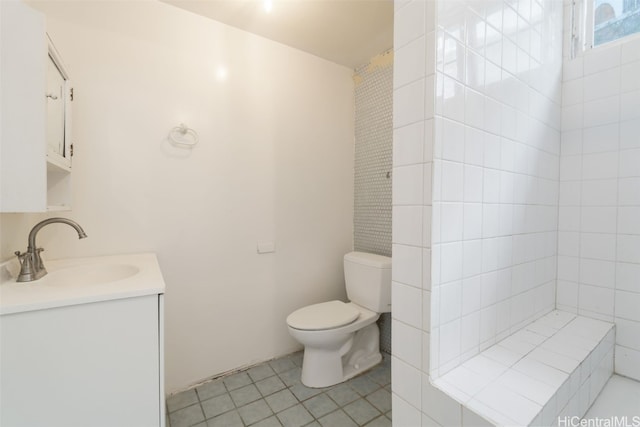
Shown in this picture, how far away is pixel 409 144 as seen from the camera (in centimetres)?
88

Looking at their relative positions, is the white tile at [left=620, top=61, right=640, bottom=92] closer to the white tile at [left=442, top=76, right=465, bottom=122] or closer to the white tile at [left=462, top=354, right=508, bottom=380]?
the white tile at [left=442, top=76, right=465, bottom=122]

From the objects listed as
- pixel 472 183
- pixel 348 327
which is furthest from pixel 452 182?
pixel 348 327

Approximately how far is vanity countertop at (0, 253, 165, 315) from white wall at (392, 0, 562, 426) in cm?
89

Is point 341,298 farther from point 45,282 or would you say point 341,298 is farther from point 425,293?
point 45,282

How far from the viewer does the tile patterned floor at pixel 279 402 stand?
4.77ft

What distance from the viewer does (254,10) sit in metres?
1.68

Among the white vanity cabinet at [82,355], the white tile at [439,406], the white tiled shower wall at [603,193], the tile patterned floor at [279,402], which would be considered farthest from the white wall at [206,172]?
the white tiled shower wall at [603,193]

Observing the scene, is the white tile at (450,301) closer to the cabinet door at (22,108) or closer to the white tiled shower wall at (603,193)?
the white tiled shower wall at (603,193)

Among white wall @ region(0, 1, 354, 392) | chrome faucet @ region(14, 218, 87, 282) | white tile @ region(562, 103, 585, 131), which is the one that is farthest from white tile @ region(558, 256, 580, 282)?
chrome faucet @ region(14, 218, 87, 282)

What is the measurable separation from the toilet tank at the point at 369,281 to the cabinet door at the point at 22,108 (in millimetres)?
1660

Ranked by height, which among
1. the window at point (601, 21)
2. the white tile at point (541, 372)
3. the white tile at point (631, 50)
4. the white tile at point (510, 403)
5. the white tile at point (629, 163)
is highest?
the window at point (601, 21)

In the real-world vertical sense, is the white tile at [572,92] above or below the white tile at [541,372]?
above

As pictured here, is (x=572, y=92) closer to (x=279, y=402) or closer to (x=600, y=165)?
(x=600, y=165)

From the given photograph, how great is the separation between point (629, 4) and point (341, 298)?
Result: 2.36 m
